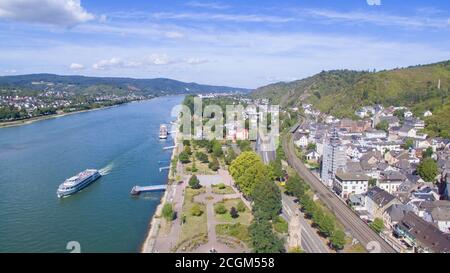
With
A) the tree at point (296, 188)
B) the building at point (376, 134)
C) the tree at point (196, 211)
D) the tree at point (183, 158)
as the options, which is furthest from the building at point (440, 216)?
the building at point (376, 134)

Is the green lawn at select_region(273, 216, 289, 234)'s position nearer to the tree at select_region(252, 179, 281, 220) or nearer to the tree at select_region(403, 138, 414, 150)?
the tree at select_region(252, 179, 281, 220)

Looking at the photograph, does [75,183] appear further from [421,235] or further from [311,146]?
[311,146]

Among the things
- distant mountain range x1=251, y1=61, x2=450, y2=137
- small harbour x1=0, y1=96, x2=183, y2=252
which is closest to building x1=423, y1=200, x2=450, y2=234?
small harbour x1=0, y1=96, x2=183, y2=252

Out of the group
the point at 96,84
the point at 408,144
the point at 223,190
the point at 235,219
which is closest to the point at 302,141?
the point at 408,144
